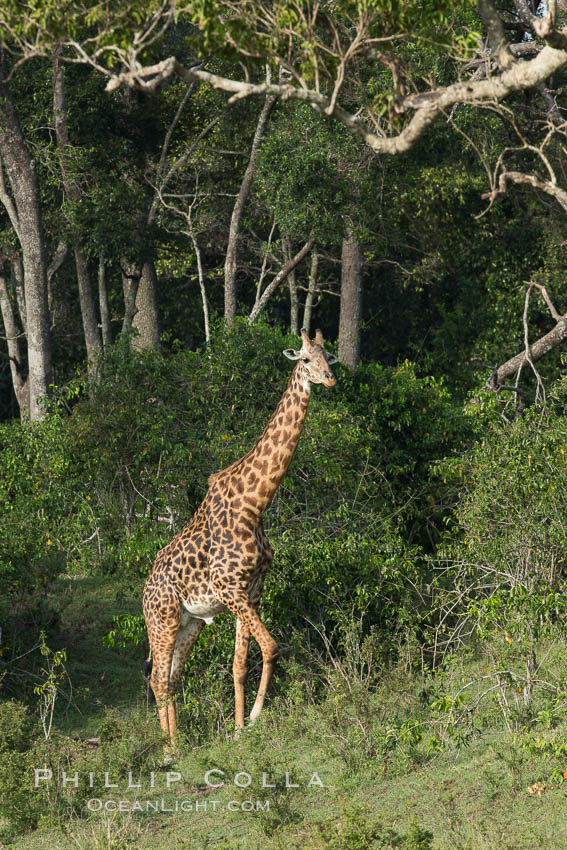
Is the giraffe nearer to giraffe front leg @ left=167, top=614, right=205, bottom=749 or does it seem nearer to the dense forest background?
giraffe front leg @ left=167, top=614, right=205, bottom=749

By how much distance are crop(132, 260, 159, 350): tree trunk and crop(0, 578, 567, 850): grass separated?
15.1 m

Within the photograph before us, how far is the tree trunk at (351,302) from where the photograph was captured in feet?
72.1

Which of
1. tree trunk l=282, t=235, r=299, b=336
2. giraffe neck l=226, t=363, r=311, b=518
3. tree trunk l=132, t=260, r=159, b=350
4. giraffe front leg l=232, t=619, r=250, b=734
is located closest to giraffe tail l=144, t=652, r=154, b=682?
giraffe front leg l=232, t=619, r=250, b=734

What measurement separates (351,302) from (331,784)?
49.7ft

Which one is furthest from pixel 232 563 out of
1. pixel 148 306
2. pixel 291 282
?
pixel 291 282

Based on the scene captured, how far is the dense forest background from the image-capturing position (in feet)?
26.8

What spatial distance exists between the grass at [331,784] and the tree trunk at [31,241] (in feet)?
31.3

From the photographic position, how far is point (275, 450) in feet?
32.3

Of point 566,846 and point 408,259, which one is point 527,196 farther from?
point 566,846

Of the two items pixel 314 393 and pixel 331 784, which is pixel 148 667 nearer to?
pixel 331 784

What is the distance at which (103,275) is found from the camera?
25141 mm

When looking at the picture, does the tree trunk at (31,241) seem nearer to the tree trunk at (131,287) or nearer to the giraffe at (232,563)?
the tree trunk at (131,287)

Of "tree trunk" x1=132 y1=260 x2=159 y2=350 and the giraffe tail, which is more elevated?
"tree trunk" x1=132 y1=260 x2=159 y2=350

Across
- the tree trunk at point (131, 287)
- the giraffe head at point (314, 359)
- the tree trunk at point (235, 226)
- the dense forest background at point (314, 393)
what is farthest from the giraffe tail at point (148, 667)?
the tree trunk at point (131, 287)
